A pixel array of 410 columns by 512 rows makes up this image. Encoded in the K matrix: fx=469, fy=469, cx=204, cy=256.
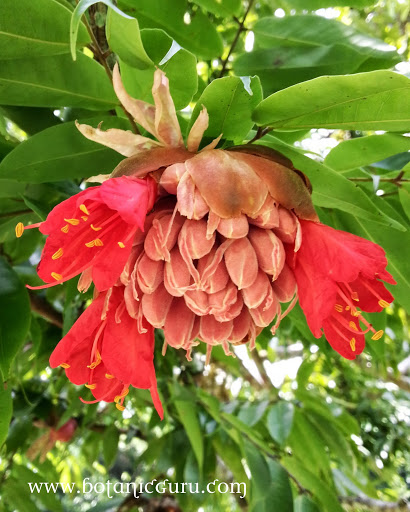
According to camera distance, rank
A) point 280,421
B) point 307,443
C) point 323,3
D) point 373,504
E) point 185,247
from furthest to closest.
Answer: point 373,504, point 307,443, point 280,421, point 323,3, point 185,247

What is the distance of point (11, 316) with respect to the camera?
638 mm

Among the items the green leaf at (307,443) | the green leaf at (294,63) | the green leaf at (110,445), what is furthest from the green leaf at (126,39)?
the green leaf at (110,445)

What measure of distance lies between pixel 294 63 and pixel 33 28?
0.37 meters

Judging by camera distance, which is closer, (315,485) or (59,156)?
(59,156)

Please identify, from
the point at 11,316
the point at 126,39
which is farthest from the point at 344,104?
the point at 11,316

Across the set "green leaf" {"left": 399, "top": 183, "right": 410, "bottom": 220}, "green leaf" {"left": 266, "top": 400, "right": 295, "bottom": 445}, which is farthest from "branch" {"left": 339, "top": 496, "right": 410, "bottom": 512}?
"green leaf" {"left": 399, "top": 183, "right": 410, "bottom": 220}

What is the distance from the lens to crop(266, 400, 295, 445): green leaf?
1100 mm

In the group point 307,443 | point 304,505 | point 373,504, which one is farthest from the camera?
point 373,504

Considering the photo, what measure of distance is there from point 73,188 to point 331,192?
1.24 feet

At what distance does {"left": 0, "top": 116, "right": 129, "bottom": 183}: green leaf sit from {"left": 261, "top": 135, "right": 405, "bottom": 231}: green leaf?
0.64 ft

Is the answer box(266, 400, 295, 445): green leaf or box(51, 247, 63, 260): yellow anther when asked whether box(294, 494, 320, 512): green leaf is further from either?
box(51, 247, 63, 260): yellow anther

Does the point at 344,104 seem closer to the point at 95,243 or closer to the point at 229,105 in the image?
the point at 229,105

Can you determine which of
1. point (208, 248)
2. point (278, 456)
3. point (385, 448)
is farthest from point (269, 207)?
point (385, 448)

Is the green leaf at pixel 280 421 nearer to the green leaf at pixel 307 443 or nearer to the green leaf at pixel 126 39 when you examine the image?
the green leaf at pixel 307 443
